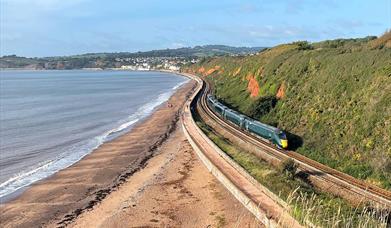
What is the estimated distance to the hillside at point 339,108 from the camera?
30.6 metres

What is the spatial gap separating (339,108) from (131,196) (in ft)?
60.1

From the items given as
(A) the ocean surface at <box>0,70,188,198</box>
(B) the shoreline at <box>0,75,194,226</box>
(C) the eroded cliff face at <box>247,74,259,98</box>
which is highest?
(C) the eroded cliff face at <box>247,74,259,98</box>

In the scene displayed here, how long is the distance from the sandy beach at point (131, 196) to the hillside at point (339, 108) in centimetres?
888

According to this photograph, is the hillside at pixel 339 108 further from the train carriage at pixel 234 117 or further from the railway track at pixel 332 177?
the train carriage at pixel 234 117

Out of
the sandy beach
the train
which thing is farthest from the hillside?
the sandy beach

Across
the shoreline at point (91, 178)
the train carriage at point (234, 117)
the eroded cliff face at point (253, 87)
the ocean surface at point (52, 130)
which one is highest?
the eroded cliff face at point (253, 87)

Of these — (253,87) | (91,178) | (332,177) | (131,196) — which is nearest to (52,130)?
(91,178)

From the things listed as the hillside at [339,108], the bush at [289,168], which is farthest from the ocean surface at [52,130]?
the hillside at [339,108]

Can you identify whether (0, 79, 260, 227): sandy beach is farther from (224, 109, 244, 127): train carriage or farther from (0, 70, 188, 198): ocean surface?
(224, 109, 244, 127): train carriage

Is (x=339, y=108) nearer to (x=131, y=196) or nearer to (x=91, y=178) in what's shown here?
(x=131, y=196)

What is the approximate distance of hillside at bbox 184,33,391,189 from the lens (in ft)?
100

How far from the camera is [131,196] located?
28.8m

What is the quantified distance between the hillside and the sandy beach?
8.88 m

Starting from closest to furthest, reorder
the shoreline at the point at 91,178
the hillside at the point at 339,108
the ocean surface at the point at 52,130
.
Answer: the shoreline at the point at 91,178 → the hillside at the point at 339,108 → the ocean surface at the point at 52,130
